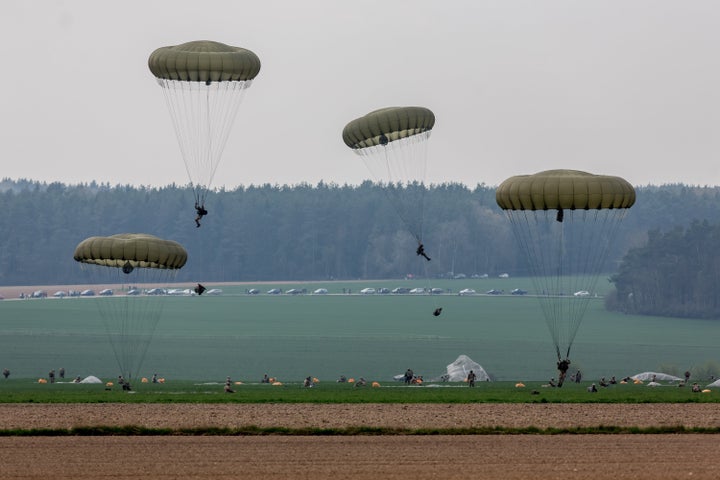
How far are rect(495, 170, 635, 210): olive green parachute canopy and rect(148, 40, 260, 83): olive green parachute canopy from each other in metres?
11.4

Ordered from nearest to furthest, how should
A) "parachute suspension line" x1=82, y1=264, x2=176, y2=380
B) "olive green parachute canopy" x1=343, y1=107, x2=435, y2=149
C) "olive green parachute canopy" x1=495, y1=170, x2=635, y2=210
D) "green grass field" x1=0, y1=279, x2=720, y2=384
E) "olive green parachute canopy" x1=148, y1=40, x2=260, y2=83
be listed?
1. "olive green parachute canopy" x1=495, y1=170, x2=635, y2=210
2. "olive green parachute canopy" x1=148, y1=40, x2=260, y2=83
3. "olive green parachute canopy" x1=343, y1=107, x2=435, y2=149
4. "green grass field" x1=0, y1=279, x2=720, y2=384
5. "parachute suspension line" x1=82, y1=264, x2=176, y2=380

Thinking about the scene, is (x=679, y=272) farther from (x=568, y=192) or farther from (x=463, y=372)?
(x=568, y=192)

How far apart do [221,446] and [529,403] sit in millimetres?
13690

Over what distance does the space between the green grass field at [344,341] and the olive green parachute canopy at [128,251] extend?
24542mm

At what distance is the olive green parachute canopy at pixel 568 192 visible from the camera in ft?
134

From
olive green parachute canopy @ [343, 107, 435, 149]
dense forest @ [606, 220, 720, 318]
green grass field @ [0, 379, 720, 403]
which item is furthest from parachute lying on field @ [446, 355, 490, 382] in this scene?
dense forest @ [606, 220, 720, 318]

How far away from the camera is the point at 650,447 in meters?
31.6

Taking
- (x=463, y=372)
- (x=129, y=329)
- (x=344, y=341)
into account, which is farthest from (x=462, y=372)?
(x=129, y=329)

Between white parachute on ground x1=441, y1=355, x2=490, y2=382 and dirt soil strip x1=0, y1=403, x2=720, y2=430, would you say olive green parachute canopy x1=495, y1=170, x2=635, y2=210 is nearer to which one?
dirt soil strip x1=0, y1=403, x2=720, y2=430

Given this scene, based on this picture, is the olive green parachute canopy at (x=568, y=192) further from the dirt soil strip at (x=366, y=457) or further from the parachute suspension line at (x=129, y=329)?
the parachute suspension line at (x=129, y=329)

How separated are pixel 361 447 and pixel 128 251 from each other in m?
19.0

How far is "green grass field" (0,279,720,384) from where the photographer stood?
8650cm

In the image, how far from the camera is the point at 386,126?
4766 centimetres

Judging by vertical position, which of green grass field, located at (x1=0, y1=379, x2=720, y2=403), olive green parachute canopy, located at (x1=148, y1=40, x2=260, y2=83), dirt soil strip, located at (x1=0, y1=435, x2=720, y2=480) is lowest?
dirt soil strip, located at (x1=0, y1=435, x2=720, y2=480)
